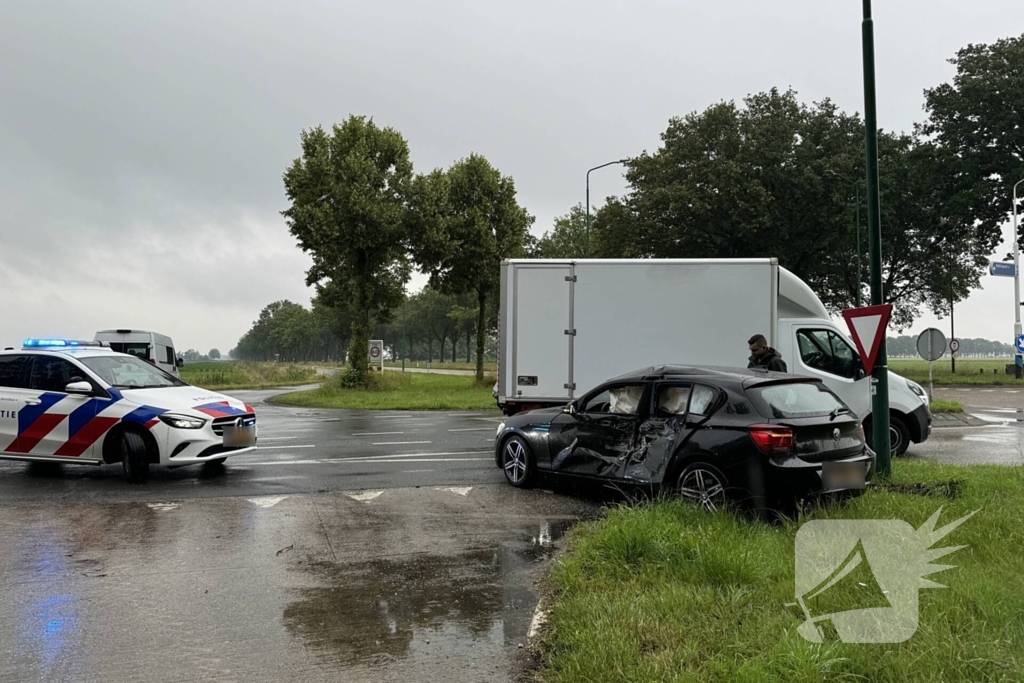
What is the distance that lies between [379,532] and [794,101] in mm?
39677

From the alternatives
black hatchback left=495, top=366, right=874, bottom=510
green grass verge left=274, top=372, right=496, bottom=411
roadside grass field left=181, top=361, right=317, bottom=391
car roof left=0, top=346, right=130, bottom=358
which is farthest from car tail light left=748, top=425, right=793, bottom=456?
roadside grass field left=181, top=361, right=317, bottom=391

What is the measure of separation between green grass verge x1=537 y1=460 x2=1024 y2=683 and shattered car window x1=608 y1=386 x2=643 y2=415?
1.36m

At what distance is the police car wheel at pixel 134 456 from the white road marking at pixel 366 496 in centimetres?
274

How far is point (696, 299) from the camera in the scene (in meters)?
12.8

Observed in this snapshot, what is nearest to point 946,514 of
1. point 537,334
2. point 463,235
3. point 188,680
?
point 188,680

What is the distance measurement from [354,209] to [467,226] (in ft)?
17.5

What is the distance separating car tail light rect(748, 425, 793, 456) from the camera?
6.72 m

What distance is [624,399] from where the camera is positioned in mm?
8117

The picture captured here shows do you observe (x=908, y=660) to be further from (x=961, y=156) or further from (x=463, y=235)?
(x=961, y=156)

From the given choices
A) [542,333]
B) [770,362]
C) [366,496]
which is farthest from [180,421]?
[770,362]

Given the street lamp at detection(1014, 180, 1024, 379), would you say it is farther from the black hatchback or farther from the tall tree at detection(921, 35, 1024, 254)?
the black hatchback

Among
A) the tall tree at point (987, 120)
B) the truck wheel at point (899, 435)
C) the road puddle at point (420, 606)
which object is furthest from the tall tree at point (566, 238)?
the road puddle at point (420, 606)

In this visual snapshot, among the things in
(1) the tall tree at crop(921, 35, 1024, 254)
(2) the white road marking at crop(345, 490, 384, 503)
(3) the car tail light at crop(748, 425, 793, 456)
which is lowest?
(2) the white road marking at crop(345, 490, 384, 503)

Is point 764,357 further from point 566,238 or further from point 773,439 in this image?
point 566,238
